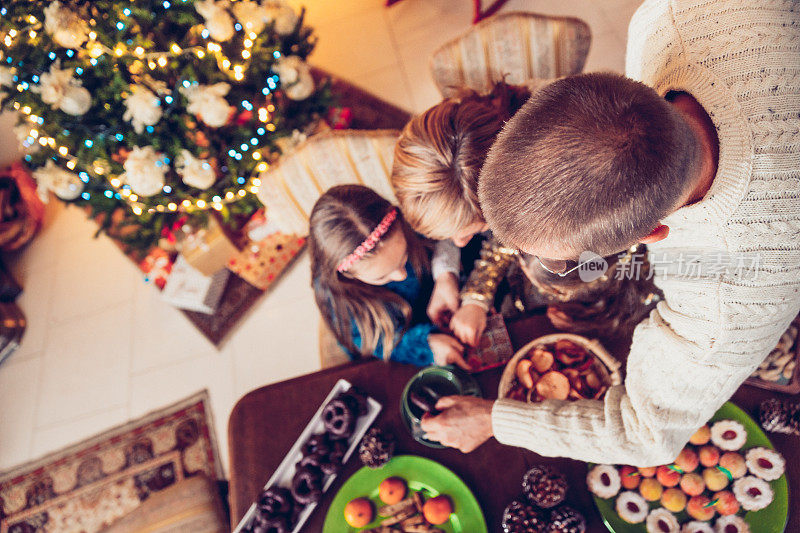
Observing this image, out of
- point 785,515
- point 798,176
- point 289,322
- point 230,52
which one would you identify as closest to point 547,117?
point 798,176

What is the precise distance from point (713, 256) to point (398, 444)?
865 mm

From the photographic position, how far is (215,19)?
6.08 ft

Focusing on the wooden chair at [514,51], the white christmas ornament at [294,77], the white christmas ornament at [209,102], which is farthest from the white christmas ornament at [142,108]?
the wooden chair at [514,51]

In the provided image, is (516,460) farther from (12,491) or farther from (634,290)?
(12,491)

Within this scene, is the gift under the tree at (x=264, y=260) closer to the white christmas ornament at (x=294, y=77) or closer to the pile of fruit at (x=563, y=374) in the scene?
the white christmas ornament at (x=294, y=77)

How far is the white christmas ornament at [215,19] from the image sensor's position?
6.09ft

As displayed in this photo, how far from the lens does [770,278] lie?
Result: 0.88 m

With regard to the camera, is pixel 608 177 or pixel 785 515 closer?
pixel 608 177

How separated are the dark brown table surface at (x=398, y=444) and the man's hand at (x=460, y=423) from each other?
0.06m

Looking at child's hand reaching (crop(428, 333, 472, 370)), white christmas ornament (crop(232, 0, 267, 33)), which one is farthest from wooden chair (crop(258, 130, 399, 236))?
white christmas ornament (crop(232, 0, 267, 33))

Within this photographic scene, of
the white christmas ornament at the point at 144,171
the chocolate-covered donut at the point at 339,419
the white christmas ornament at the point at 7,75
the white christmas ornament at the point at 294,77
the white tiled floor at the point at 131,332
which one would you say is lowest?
the white tiled floor at the point at 131,332

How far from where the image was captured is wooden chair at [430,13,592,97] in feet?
5.20

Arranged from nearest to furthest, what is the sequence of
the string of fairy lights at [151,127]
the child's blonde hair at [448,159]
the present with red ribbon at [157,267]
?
the child's blonde hair at [448,159], the string of fairy lights at [151,127], the present with red ribbon at [157,267]

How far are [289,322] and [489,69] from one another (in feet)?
5.57
